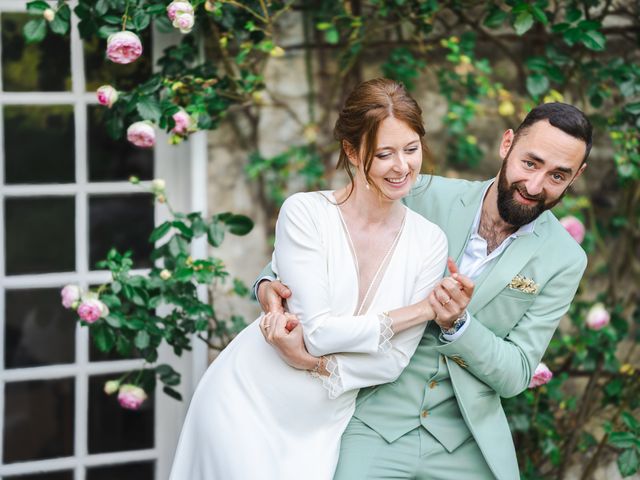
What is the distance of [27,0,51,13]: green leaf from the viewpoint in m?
2.90

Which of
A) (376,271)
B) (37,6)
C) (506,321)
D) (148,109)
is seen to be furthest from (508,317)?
(37,6)

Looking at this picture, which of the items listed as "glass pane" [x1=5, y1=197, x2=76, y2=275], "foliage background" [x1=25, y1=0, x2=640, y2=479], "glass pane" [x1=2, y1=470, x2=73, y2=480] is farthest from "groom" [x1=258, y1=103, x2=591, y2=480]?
"glass pane" [x1=2, y1=470, x2=73, y2=480]

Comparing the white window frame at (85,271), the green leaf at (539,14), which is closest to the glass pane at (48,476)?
the white window frame at (85,271)

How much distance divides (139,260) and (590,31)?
206cm

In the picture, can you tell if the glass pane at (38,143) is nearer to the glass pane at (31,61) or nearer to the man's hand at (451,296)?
the glass pane at (31,61)

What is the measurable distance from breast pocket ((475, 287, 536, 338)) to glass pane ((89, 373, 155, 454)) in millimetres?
1822

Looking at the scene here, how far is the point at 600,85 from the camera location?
3.39 metres

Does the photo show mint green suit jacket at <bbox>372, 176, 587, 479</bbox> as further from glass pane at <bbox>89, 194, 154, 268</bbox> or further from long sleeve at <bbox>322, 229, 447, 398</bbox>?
glass pane at <bbox>89, 194, 154, 268</bbox>

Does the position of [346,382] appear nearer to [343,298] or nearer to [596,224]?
[343,298]

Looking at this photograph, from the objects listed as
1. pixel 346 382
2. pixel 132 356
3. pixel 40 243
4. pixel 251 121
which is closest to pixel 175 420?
pixel 132 356

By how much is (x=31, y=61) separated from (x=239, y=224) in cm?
115

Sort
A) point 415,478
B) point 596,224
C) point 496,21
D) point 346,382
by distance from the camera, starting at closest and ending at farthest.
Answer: point 346,382, point 415,478, point 496,21, point 596,224

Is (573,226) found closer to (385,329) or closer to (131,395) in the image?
(385,329)

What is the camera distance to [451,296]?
216cm
